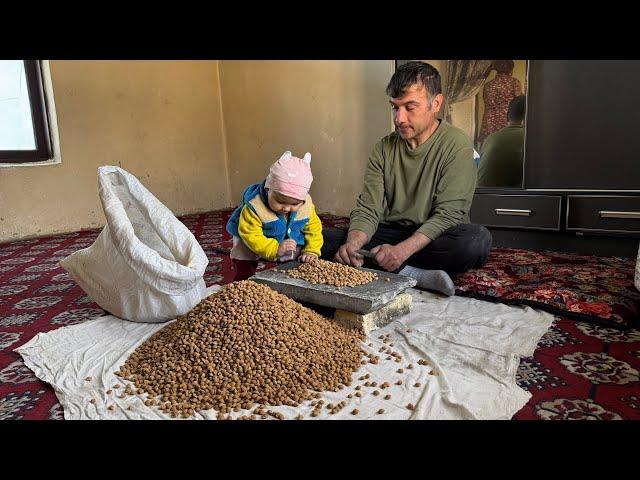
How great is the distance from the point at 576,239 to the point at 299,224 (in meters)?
1.75

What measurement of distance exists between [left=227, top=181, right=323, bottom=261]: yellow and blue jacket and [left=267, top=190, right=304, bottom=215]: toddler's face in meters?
0.05

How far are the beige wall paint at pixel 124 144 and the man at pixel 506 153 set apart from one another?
3.25 metres

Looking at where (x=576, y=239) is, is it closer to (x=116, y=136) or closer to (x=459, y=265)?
(x=459, y=265)

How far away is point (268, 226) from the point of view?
6.69ft

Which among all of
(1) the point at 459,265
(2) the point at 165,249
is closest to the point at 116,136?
(2) the point at 165,249

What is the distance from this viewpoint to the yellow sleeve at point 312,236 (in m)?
2.13

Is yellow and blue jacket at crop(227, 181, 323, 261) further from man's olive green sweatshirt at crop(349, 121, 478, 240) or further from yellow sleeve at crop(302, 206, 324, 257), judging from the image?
man's olive green sweatshirt at crop(349, 121, 478, 240)

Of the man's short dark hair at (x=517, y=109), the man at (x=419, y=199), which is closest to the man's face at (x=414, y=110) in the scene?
the man at (x=419, y=199)

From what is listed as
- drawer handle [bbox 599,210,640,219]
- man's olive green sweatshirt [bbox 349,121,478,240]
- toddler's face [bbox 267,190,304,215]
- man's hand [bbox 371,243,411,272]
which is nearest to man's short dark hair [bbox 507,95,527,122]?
drawer handle [bbox 599,210,640,219]

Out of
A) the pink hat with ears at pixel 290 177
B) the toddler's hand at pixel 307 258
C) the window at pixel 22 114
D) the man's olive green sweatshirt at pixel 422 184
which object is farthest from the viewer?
the window at pixel 22 114

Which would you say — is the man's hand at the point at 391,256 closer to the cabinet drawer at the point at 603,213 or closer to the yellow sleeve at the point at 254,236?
the yellow sleeve at the point at 254,236

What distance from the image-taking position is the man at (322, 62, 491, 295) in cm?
204

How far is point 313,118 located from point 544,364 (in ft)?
11.6

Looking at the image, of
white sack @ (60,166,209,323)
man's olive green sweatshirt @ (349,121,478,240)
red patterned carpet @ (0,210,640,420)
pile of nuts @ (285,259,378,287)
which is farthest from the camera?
man's olive green sweatshirt @ (349,121,478,240)
